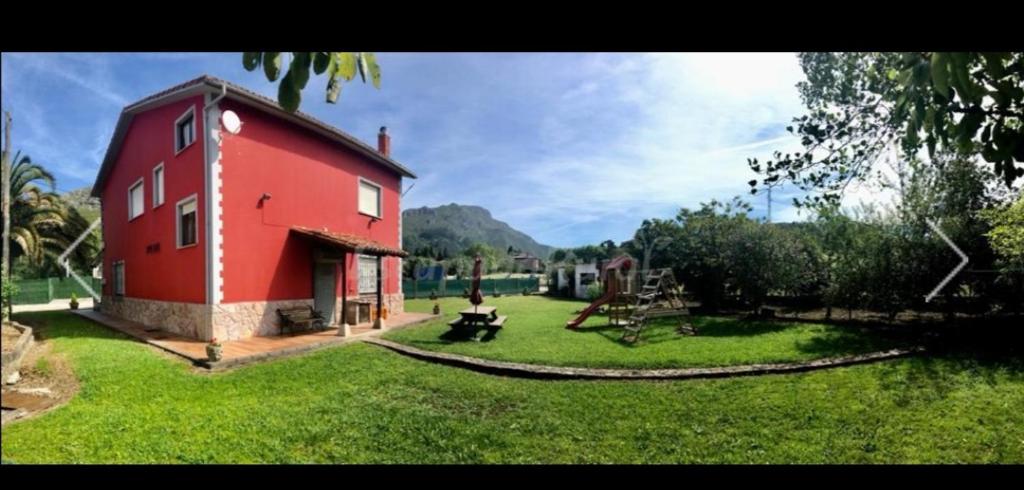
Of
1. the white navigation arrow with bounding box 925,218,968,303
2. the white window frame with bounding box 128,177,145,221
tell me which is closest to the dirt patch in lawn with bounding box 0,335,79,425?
the white window frame with bounding box 128,177,145,221

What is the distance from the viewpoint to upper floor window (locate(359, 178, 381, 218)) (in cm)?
1210

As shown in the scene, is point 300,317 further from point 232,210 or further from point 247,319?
point 232,210

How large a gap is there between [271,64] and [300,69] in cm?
10

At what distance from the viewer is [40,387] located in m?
5.49

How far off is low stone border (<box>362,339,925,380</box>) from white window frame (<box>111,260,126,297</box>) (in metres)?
10.9

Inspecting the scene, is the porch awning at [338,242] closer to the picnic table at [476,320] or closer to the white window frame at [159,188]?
the picnic table at [476,320]

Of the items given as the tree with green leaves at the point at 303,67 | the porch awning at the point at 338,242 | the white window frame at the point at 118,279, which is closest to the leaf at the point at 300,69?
the tree with green leaves at the point at 303,67

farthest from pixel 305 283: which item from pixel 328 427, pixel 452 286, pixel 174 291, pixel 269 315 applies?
pixel 452 286

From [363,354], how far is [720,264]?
421 inches

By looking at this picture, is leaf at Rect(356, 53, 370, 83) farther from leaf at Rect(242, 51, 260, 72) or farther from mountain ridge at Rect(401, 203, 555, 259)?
mountain ridge at Rect(401, 203, 555, 259)

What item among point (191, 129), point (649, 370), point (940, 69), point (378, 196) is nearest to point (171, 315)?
point (191, 129)

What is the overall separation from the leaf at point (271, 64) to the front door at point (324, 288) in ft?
32.4

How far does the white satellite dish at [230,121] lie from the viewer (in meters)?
8.76

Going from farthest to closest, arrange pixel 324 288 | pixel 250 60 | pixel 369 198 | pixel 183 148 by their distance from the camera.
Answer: pixel 369 198, pixel 324 288, pixel 183 148, pixel 250 60
